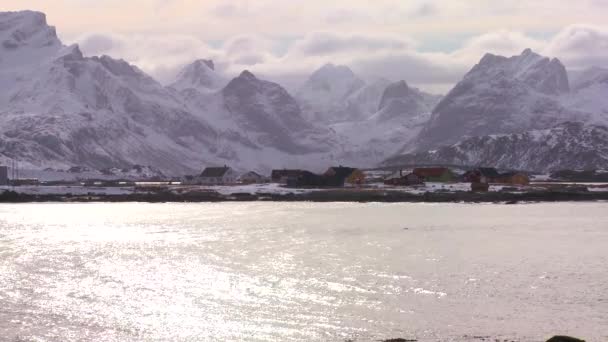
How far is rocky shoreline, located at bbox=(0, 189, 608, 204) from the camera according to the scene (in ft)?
577

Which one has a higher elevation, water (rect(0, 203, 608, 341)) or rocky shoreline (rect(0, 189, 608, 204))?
rocky shoreline (rect(0, 189, 608, 204))

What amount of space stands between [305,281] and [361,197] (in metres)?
124

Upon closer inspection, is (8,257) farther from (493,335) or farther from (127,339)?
(493,335)

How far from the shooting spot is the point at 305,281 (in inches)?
2441

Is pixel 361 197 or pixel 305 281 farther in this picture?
pixel 361 197

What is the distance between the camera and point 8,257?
78562 mm

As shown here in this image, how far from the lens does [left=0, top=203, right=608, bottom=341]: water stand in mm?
47312

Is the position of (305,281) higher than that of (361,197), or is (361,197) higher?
(361,197)

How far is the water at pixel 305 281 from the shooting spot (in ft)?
155

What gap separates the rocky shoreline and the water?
60047 millimetres

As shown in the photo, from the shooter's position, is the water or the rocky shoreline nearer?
the water

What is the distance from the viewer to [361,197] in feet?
607

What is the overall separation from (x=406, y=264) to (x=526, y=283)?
40.7 feet

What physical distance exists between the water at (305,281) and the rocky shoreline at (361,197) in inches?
2364
